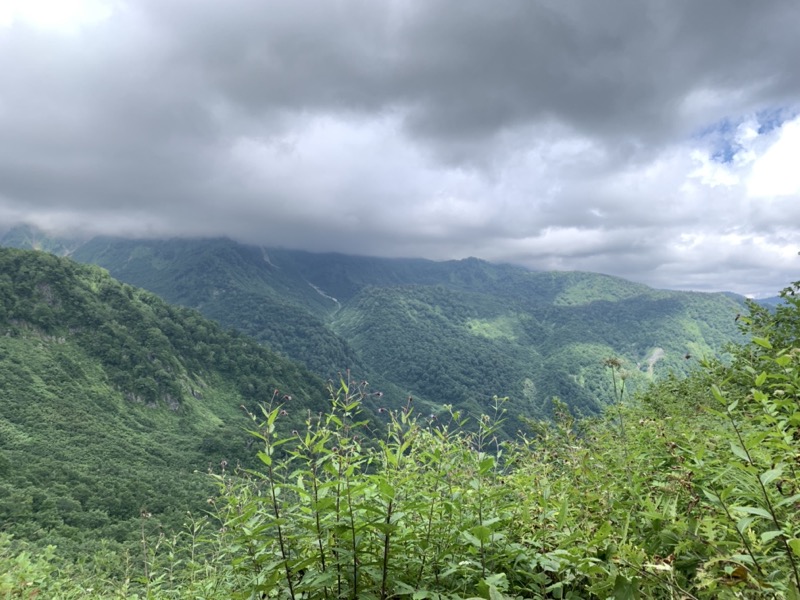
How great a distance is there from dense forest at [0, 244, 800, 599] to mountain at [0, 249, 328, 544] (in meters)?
0.72

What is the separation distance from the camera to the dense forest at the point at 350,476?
2342 millimetres

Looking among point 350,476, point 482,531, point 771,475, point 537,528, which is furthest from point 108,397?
point 771,475

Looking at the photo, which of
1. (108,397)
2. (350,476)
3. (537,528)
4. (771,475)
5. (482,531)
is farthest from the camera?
(108,397)

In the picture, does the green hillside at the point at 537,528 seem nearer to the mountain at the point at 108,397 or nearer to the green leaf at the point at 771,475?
the green leaf at the point at 771,475

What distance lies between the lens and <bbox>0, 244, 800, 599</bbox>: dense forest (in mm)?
2342

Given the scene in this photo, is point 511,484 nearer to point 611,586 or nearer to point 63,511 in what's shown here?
point 611,586

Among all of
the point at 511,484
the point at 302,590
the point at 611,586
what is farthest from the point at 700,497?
the point at 302,590

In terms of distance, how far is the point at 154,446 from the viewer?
127875 mm

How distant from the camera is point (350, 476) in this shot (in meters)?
2.83

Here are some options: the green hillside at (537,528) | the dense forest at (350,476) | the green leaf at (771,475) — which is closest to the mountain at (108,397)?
the dense forest at (350,476)

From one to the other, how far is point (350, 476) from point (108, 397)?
180 m

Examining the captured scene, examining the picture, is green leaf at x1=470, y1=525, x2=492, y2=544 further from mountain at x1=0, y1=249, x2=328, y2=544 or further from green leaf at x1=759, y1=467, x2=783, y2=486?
mountain at x1=0, y1=249, x2=328, y2=544

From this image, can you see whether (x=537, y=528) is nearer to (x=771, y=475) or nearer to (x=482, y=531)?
(x=482, y=531)

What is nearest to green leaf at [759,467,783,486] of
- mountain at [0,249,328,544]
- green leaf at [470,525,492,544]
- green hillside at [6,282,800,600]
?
green hillside at [6,282,800,600]
